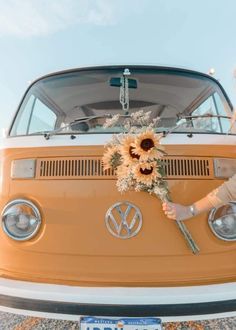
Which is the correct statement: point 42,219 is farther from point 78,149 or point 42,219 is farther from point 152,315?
point 152,315

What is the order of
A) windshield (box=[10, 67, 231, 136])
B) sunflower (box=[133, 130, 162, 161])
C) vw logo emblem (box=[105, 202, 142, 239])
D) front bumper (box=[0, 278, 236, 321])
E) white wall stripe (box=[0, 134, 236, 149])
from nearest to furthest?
front bumper (box=[0, 278, 236, 321]) → sunflower (box=[133, 130, 162, 161]) → vw logo emblem (box=[105, 202, 142, 239]) → white wall stripe (box=[0, 134, 236, 149]) → windshield (box=[10, 67, 231, 136])

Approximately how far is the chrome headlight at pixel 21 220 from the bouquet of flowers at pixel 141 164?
58 cm

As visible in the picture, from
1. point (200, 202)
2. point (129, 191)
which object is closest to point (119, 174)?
point (129, 191)

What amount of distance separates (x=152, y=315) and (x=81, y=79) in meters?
2.35

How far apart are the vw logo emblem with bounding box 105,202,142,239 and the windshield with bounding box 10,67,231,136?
46.3 inches

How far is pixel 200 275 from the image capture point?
228 centimetres

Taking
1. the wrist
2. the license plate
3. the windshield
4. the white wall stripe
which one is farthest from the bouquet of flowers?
the windshield

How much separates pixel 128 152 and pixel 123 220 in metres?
0.44

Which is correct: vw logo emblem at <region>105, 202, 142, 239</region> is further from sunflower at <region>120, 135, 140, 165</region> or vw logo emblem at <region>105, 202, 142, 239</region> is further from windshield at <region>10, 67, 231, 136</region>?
windshield at <region>10, 67, 231, 136</region>

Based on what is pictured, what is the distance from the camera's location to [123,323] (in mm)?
2092

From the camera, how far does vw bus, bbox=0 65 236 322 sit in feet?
6.97

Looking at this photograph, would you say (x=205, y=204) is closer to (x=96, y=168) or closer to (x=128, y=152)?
(x=128, y=152)

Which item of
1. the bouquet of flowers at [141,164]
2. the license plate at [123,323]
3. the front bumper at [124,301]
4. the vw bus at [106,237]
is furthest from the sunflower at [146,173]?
the license plate at [123,323]

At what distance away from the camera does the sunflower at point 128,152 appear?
2.22 meters
